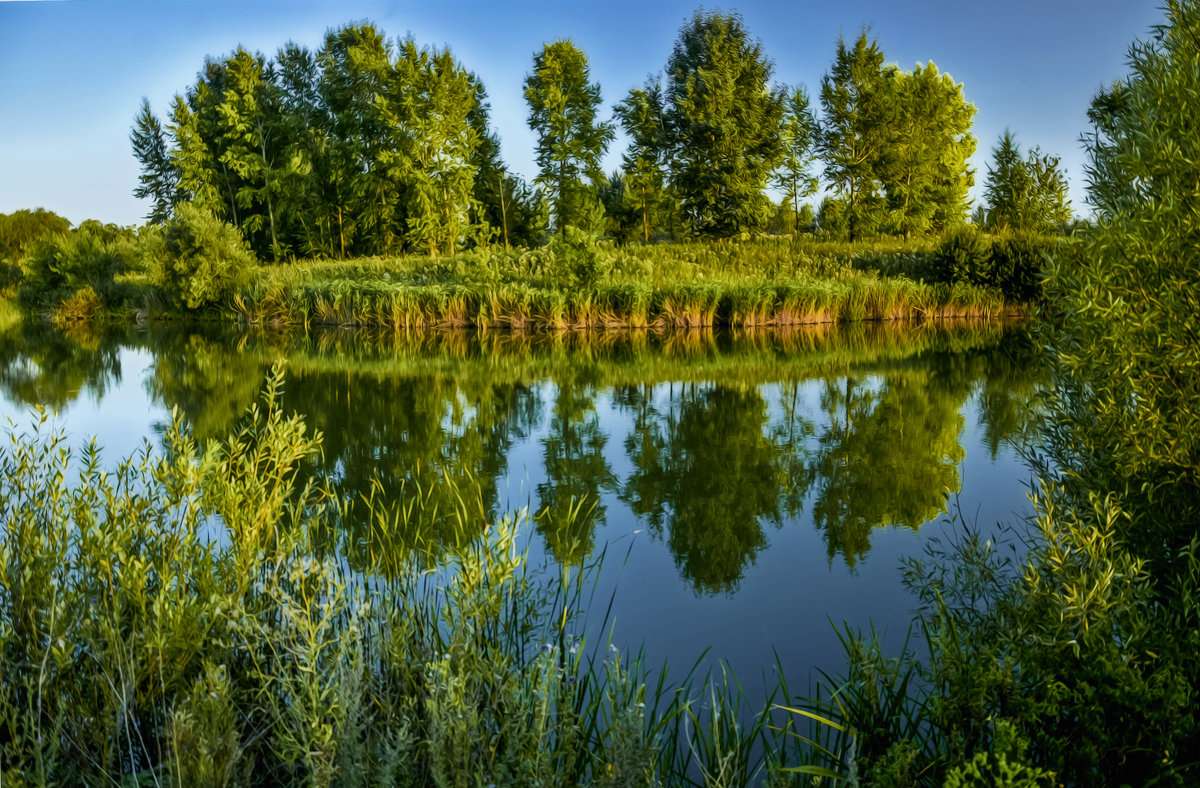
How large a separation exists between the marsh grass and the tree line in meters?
27.1

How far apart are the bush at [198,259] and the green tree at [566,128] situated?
1200 centimetres

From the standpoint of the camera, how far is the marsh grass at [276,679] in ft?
7.46

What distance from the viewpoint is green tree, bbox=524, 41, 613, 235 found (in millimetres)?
32219

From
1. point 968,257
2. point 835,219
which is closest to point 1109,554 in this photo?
point 968,257

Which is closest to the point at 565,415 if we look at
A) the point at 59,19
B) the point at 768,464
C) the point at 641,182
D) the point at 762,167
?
the point at 768,464

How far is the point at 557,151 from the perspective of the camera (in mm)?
32750

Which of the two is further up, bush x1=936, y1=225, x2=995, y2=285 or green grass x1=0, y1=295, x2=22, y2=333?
bush x1=936, y1=225, x2=995, y2=285

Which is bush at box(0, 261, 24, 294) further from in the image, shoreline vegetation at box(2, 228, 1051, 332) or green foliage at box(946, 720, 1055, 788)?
green foliage at box(946, 720, 1055, 788)

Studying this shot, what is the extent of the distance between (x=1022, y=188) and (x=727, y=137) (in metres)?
9.56

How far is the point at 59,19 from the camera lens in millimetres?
5297

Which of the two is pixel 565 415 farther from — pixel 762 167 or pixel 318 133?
pixel 318 133

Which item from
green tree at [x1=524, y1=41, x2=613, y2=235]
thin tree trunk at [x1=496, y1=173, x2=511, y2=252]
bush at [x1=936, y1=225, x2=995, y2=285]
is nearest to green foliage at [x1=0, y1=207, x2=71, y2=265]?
thin tree trunk at [x1=496, y1=173, x2=511, y2=252]

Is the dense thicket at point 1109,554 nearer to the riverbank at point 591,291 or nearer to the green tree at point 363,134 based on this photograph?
the riverbank at point 591,291

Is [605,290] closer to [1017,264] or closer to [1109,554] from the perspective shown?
[1017,264]
